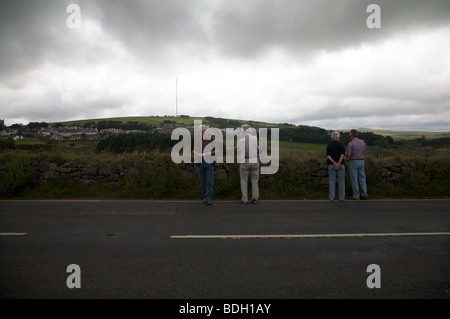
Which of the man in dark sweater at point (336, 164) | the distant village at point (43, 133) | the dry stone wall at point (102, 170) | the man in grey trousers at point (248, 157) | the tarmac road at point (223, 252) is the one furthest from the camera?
the distant village at point (43, 133)

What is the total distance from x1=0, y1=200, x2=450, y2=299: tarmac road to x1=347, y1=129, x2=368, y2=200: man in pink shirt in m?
1.66

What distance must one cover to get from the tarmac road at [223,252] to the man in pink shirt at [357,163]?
1658mm

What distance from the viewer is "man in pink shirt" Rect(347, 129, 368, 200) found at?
28.7 feet

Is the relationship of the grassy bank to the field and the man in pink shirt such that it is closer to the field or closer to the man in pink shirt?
the field

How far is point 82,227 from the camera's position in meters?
5.50

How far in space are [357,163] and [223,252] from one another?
263 inches

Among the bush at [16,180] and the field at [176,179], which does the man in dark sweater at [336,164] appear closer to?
Answer: the field at [176,179]

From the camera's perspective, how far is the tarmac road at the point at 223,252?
122 inches

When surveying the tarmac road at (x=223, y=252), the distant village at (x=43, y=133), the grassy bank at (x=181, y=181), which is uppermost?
the distant village at (x=43, y=133)

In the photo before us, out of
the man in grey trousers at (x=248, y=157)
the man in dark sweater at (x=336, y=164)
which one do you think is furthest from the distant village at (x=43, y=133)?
the man in dark sweater at (x=336, y=164)

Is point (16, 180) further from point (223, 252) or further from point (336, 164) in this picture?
point (336, 164)

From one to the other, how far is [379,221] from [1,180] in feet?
39.5

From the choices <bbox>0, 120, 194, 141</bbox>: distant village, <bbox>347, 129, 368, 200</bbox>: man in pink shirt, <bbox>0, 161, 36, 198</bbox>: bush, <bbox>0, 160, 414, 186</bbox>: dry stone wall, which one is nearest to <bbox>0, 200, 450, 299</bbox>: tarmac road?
<bbox>347, 129, 368, 200</bbox>: man in pink shirt

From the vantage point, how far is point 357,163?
8797 mm
